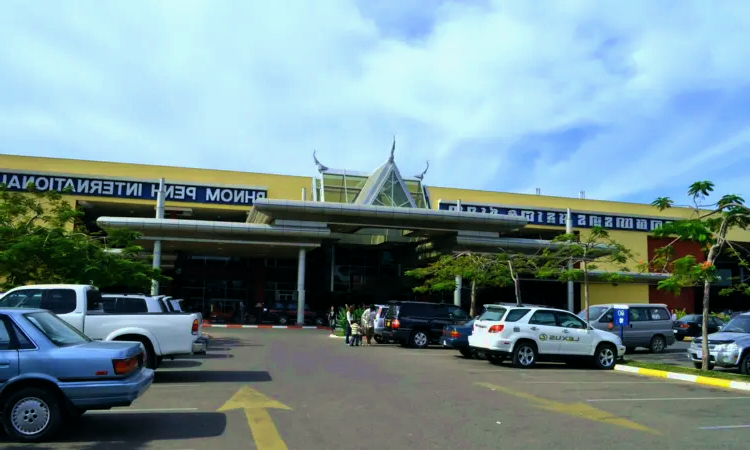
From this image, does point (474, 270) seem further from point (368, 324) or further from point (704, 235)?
point (704, 235)

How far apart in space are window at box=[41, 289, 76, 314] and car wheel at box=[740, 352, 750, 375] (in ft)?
49.9

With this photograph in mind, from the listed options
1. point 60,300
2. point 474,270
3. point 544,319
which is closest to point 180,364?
point 60,300

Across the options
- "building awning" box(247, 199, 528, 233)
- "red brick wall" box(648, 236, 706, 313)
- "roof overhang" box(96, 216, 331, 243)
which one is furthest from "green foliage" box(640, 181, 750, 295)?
"red brick wall" box(648, 236, 706, 313)

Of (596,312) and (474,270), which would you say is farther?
(474,270)

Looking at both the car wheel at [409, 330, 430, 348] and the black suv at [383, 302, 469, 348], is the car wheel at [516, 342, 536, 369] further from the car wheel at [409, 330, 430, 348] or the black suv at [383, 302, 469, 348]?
the car wheel at [409, 330, 430, 348]

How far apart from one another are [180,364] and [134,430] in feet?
26.7

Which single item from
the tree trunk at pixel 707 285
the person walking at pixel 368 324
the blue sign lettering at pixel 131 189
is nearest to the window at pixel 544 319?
the tree trunk at pixel 707 285

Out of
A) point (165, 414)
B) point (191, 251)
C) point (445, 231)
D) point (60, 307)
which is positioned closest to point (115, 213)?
point (191, 251)

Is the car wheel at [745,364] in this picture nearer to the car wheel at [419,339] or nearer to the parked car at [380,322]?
the car wheel at [419,339]

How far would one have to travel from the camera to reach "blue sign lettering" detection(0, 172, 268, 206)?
1662 inches

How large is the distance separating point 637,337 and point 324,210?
19939 millimetres

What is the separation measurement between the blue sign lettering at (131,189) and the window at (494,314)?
27.9 meters

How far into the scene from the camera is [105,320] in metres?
12.6

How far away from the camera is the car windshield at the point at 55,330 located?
775cm
